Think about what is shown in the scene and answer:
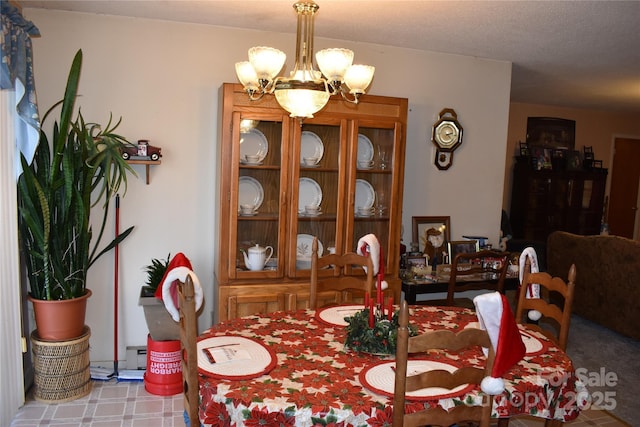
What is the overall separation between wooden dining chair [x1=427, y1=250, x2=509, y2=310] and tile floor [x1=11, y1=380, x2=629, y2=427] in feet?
2.89

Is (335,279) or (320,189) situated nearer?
(335,279)

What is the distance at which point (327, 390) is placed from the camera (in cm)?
172

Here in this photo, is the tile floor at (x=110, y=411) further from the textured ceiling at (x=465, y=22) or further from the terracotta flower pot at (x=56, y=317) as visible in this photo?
the textured ceiling at (x=465, y=22)

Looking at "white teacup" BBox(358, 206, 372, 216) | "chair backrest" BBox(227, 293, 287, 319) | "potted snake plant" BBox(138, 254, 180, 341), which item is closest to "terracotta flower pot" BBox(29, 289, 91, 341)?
"potted snake plant" BBox(138, 254, 180, 341)

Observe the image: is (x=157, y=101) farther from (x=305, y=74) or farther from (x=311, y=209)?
(x=305, y=74)

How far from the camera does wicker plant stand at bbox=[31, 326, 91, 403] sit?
2986 millimetres

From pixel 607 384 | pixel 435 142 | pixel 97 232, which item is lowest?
pixel 607 384

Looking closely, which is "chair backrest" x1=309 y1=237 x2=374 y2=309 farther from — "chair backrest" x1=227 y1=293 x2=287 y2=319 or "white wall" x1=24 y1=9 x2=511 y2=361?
"white wall" x1=24 y1=9 x2=511 y2=361

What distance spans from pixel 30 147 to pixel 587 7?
314cm

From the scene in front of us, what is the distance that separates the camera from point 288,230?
3377mm

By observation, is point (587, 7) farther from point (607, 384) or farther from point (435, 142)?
point (607, 384)

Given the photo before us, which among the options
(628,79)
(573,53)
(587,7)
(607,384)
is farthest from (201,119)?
(628,79)

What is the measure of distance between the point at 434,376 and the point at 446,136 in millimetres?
2902

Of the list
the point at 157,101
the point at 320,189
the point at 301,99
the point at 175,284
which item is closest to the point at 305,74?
the point at 301,99
